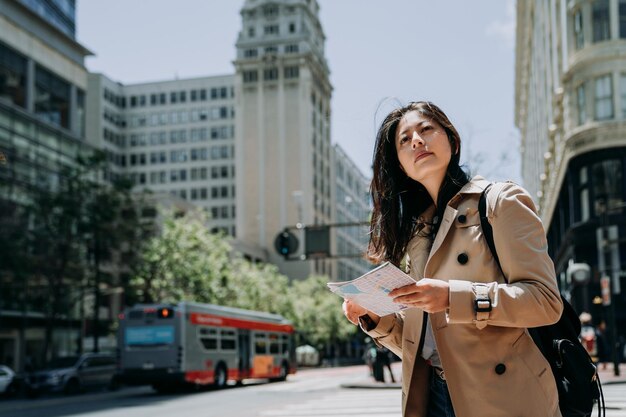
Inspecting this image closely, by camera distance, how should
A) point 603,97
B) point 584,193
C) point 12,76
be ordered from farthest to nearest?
point 12,76
point 584,193
point 603,97

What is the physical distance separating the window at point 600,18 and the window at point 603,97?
1.63 metres

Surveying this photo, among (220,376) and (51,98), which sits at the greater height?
(51,98)

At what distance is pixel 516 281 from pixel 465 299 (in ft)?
0.63

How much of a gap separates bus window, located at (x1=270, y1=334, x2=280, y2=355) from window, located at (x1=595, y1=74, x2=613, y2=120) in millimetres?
16539

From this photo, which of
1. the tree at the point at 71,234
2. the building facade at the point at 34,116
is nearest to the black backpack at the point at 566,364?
the tree at the point at 71,234

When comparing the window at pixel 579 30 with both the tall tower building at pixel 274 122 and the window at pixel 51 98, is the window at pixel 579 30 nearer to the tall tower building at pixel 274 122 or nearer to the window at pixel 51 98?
the window at pixel 51 98

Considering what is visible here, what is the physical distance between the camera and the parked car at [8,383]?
31.1 meters

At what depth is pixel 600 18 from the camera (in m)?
32.2

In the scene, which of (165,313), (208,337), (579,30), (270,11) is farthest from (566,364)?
(270,11)

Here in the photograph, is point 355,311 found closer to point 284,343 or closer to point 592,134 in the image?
point 592,134

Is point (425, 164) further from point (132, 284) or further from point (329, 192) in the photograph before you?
point (329, 192)

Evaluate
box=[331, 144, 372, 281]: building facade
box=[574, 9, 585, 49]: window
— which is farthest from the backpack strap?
box=[331, 144, 372, 281]: building facade

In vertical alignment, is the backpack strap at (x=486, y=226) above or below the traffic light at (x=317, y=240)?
below

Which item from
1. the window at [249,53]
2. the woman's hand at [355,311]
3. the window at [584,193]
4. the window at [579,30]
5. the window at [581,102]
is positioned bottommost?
the woman's hand at [355,311]
